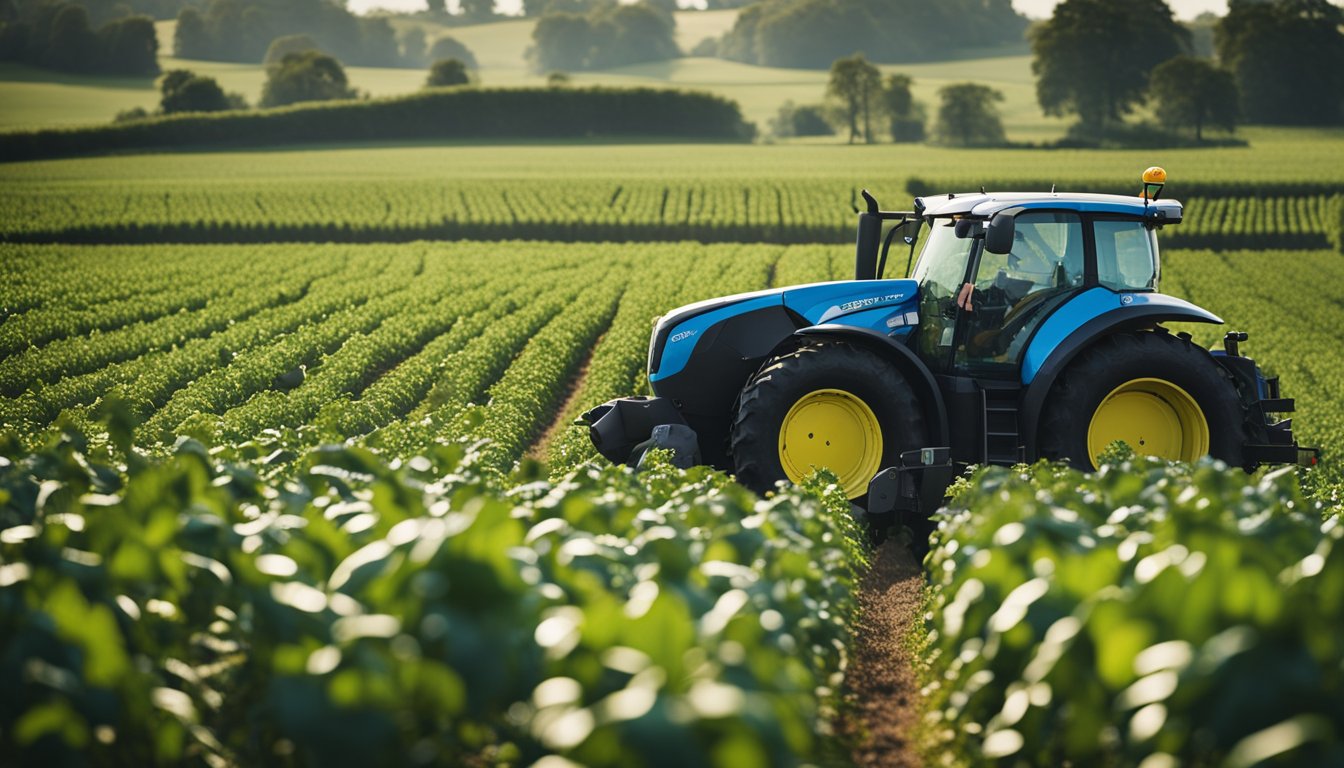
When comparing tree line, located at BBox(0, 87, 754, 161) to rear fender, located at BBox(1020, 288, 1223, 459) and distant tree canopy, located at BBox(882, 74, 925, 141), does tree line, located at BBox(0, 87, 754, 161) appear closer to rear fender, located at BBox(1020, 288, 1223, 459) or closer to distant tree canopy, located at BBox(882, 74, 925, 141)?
distant tree canopy, located at BBox(882, 74, 925, 141)

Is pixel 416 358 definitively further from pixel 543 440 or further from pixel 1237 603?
pixel 1237 603

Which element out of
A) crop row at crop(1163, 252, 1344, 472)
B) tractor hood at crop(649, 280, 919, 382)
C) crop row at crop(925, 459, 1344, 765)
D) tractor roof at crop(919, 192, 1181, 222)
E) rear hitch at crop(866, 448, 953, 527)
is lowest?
crop row at crop(1163, 252, 1344, 472)

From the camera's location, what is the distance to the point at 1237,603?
11.4ft

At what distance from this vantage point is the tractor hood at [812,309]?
9.81 metres

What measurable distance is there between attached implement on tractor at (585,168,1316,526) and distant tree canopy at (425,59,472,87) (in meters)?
100

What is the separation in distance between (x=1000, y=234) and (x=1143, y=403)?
2034mm

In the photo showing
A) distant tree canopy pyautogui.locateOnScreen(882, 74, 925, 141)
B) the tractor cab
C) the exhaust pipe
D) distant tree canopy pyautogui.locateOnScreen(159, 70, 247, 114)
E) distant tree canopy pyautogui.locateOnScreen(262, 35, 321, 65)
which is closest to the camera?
the tractor cab

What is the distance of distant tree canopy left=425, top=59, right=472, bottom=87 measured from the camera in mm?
104688

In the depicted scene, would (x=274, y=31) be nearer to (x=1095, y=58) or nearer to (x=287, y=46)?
(x=287, y=46)

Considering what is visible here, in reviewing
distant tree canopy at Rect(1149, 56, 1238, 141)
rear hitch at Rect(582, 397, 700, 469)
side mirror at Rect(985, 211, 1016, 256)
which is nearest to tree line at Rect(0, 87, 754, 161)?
distant tree canopy at Rect(1149, 56, 1238, 141)

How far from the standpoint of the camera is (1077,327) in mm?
9148

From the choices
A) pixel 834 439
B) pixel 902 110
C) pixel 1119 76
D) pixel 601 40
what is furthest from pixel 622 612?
pixel 601 40

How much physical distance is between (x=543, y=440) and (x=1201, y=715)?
12.7 metres

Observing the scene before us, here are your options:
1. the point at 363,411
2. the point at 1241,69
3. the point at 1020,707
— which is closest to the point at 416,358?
the point at 363,411
